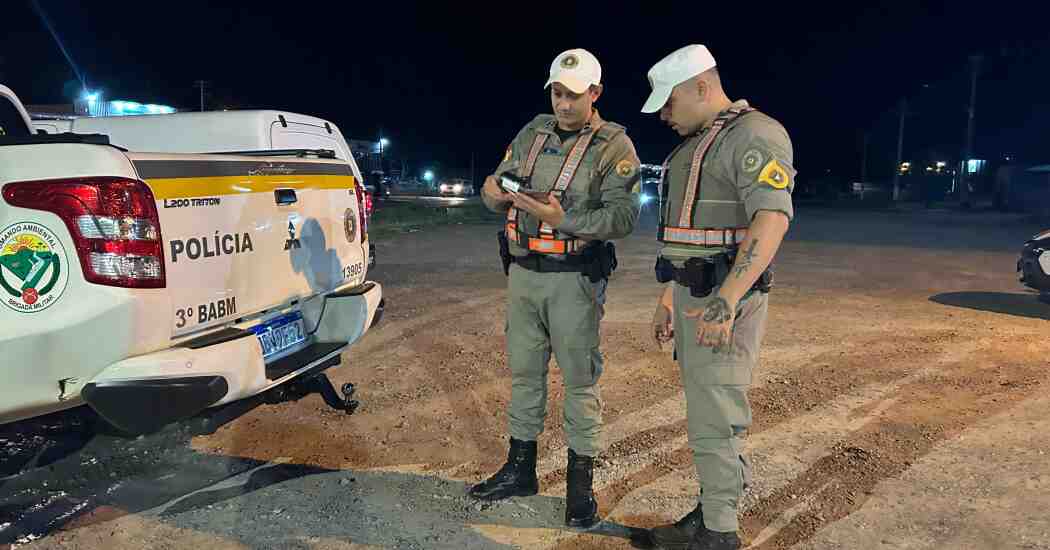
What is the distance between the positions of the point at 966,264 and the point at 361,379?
36.3ft

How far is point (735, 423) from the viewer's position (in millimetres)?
2750

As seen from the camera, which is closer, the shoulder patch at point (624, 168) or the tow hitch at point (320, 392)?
the shoulder patch at point (624, 168)

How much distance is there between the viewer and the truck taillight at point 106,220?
8.46 feet

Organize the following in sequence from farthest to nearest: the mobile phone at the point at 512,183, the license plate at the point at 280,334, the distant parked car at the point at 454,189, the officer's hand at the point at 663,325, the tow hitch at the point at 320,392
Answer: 1. the distant parked car at the point at 454,189
2. the tow hitch at the point at 320,392
3. the license plate at the point at 280,334
4. the officer's hand at the point at 663,325
5. the mobile phone at the point at 512,183

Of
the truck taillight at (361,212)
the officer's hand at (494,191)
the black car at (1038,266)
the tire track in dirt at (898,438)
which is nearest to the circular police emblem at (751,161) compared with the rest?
the officer's hand at (494,191)

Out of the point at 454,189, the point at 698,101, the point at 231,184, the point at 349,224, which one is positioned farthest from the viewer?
the point at 454,189

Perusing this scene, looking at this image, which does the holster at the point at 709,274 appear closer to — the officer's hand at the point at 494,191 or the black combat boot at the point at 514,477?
the officer's hand at the point at 494,191

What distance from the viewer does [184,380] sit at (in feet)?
9.16

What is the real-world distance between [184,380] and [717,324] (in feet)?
6.34

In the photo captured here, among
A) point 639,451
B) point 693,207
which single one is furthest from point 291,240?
point 639,451

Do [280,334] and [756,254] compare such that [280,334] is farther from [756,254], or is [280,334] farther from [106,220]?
[756,254]

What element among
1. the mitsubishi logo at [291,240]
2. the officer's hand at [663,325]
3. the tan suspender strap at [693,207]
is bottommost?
the officer's hand at [663,325]

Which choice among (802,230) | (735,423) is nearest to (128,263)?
(735,423)

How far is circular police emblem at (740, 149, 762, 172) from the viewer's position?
260 cm
